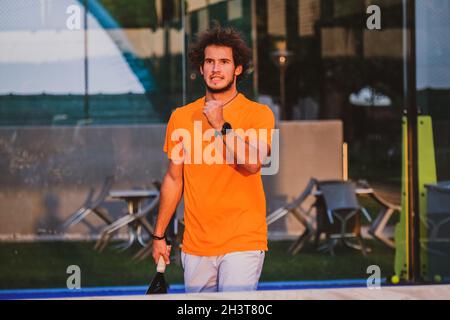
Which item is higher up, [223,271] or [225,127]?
[225,127]

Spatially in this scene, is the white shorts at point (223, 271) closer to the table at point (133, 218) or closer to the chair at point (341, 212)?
the table at point (133, 218)

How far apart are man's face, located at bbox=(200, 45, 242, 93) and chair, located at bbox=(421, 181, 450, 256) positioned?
278 cm

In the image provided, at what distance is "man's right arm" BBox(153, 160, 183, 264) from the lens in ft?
13.0

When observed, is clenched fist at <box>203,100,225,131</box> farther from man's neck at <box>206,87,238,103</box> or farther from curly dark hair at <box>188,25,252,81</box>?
curly dark hair at <box>188,25,252,81</box>

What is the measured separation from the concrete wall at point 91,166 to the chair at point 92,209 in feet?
0.20

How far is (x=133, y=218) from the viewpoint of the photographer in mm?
7688

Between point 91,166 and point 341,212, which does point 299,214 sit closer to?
point 341,212

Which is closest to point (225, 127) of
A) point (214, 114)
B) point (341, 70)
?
point (214, 114)

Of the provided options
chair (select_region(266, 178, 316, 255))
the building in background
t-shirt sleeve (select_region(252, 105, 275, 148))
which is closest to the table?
the building in background

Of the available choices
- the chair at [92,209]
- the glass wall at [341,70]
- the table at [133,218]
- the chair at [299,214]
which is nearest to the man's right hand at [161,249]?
the table at [133,218]

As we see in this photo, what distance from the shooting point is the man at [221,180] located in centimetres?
375

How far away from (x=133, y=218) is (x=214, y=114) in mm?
4255
